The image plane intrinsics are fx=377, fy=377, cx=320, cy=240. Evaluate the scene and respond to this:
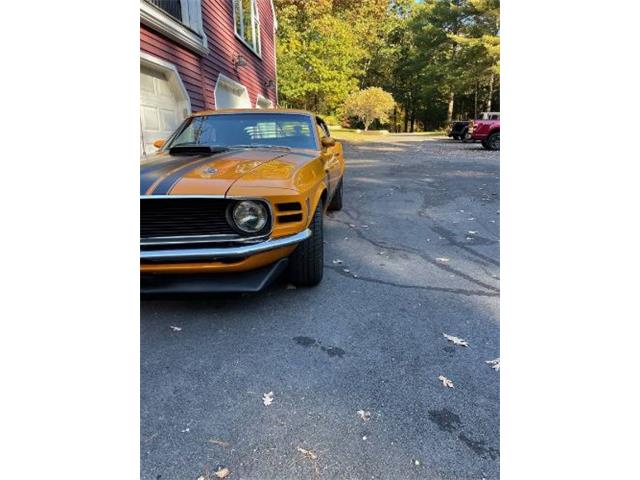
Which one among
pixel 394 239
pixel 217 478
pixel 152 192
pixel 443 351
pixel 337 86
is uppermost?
pixel 337 86

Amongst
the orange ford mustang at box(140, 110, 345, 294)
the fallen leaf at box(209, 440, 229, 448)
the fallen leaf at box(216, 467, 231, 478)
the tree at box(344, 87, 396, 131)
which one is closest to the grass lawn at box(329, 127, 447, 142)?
the tree at box(344, 87, 396, 131)

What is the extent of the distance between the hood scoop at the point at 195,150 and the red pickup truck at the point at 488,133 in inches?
568

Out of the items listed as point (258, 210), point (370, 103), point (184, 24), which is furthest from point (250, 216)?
point (370, 103)

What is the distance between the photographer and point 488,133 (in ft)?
50.4

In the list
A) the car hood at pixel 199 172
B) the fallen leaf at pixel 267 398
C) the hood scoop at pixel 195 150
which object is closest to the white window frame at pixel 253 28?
the hood scoop at pixel 195 150

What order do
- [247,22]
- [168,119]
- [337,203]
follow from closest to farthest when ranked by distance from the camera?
1. [337,203]
2. [168,119]
3. [247,22]

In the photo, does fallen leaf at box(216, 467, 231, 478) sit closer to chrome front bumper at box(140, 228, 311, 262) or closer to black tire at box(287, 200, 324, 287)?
chrome front bumper at box(140, 228, 311, 262)

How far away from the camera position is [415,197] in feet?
22.8

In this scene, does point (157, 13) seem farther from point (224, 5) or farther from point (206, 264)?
point (206, 264)

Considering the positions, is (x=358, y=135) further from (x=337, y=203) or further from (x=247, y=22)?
(x=337, y=203)

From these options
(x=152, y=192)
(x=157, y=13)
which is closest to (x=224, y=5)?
(x=157, y=13)

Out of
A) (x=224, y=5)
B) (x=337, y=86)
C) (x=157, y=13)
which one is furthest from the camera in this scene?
(x=337, y=86)

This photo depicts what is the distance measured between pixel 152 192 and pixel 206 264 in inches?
21.2

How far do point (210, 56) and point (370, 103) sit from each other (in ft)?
67.6
